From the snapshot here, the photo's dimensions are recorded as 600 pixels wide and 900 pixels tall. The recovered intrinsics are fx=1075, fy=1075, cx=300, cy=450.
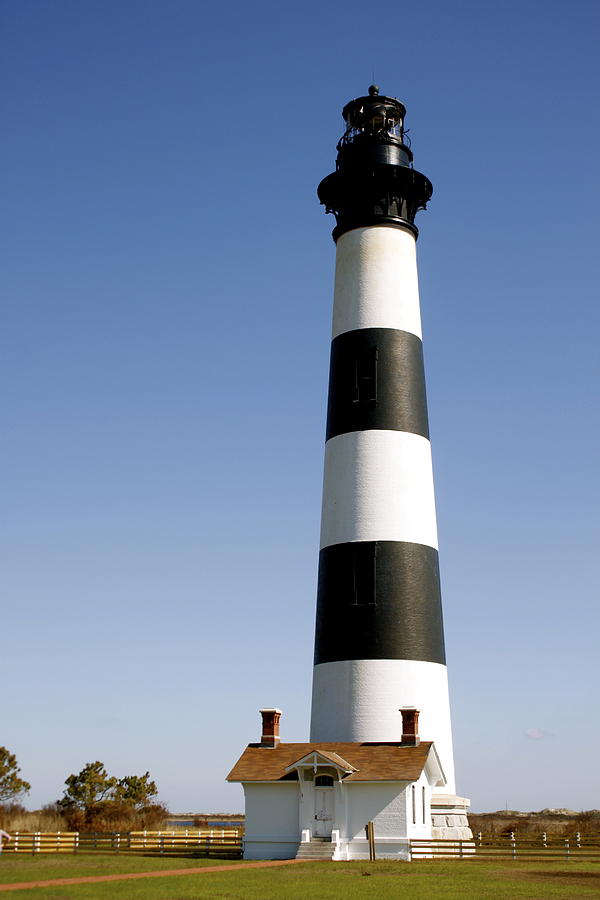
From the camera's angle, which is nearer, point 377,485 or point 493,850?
point 493,850

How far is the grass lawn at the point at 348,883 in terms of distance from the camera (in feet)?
63.6

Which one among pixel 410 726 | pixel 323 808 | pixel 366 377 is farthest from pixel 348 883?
pixel 366 377

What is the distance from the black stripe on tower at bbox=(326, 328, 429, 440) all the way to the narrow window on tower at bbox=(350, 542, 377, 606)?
367 centimetres

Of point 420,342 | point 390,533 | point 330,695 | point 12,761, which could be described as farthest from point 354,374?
point 12,761

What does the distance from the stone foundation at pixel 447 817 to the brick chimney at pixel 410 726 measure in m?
2.58

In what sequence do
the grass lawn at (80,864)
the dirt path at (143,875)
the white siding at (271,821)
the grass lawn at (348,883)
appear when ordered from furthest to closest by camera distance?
the white siding at (271,821), the grass lawn at (80,864), the dirt path at (143,875), the grass lawn at (348,883)

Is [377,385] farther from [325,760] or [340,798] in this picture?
[340,798]

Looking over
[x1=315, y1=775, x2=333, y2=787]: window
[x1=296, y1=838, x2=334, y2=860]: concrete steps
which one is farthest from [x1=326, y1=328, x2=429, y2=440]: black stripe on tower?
[x1=296, y1=838, x2=334, y2=860]: concrete steps

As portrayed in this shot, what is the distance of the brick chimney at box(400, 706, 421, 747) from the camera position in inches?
1122

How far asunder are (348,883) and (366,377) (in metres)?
15.2

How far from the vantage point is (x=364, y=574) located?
30.5 meters

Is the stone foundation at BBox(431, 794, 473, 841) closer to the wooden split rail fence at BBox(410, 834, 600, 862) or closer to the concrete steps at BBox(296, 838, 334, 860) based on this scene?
the wooden split rail fence at BBox(410, 834, 600, 862)

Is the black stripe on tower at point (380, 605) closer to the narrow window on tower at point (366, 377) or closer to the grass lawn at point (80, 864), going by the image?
the narrow window on tower at point (366, 377)

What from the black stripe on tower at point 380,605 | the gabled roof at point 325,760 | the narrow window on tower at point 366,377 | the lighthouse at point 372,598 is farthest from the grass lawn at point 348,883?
the narrow window on tower at point 366,377
